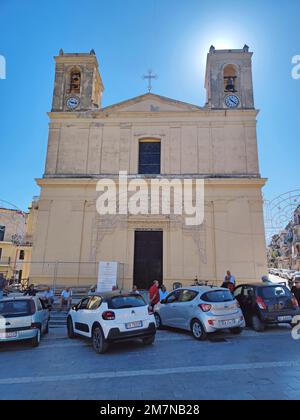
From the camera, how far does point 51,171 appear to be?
57.1ft

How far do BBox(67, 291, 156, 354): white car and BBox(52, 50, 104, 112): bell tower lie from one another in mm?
14954

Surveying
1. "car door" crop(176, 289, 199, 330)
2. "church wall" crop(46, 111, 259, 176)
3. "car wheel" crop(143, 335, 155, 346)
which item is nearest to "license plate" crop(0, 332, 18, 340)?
"car wheel" crop(143, 335, 155, 346)

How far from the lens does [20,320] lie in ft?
23.9

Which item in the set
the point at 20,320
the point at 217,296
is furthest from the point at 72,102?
the point at 217,296

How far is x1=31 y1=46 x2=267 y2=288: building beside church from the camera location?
1551cm

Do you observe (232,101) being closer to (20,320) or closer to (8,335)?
(20,320)

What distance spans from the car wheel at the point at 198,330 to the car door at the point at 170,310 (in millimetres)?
834

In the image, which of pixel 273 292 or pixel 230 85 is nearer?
pixel 273 292

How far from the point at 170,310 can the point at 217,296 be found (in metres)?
1.77

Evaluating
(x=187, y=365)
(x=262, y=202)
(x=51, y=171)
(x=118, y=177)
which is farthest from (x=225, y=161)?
(x=187, y=365)

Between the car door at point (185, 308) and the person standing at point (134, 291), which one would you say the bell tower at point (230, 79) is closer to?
the person standing at point (134, 291)

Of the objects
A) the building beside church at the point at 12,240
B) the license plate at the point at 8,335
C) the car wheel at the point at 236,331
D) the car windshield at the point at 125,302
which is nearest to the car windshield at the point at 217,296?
the car wheel at the point at 236,331

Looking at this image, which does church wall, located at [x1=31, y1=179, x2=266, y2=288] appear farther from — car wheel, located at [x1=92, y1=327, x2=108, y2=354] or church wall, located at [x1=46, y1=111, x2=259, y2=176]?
car wheel, located at [x1=92, y1=327, x2=108, y2=354]
